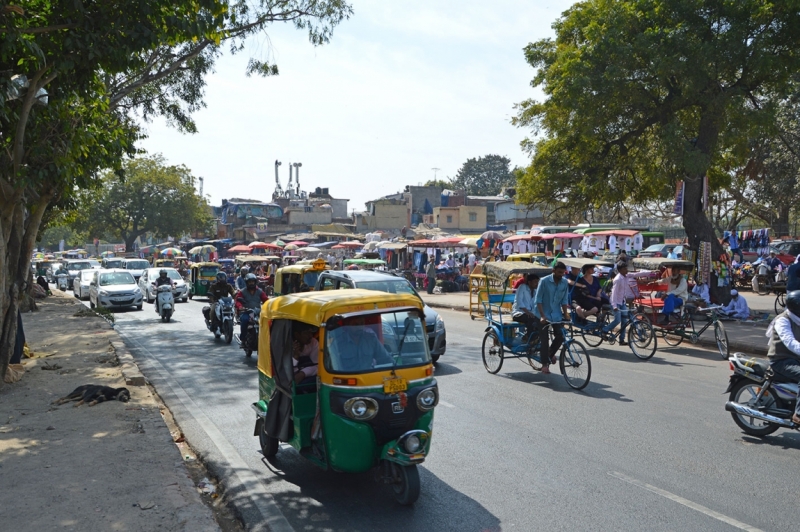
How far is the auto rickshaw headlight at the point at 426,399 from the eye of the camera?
5602mm

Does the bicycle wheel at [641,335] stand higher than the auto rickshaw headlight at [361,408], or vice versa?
the auto rickshaw headlight at [361,408]

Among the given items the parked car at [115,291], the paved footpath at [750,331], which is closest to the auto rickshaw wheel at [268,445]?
the paved footpath at [750,331]

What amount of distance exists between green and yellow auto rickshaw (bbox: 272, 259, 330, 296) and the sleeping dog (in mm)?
6808

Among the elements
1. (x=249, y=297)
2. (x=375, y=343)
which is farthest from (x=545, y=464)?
(x=249, y=297)

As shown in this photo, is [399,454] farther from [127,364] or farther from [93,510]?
[127,364]

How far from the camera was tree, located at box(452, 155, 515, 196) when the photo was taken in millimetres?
112250

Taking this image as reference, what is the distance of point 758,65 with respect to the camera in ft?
57.7

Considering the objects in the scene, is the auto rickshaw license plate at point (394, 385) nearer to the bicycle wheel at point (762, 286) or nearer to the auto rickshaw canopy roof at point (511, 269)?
the auto rickshaw canopy roof at point (511, 269)

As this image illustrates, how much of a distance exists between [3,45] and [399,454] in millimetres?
6974

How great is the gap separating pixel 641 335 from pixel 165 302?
48.4ft

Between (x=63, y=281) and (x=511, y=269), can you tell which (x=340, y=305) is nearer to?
(x=511, y=269)

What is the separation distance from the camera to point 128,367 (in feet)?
39.7

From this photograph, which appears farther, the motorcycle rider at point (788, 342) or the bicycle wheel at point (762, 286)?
the bicycle wheel at point (762, 286)

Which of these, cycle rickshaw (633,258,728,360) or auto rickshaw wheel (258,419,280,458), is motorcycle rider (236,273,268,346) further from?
cycle rickshaw (633,258,728,360)
